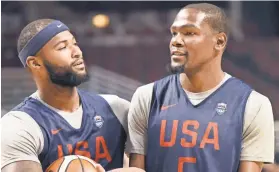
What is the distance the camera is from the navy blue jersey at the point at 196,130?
9.22ft

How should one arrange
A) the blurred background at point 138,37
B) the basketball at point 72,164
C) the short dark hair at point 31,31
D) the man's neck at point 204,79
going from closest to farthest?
the basketball at point 72,164, the man's neck at point 204,79, the short dark hair at point 31,31, the blurred background at point 138,37

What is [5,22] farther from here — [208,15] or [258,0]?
[208,15]

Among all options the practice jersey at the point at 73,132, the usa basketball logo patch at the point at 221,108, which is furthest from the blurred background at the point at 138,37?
the usa basketball logo patch at the point at 221,108

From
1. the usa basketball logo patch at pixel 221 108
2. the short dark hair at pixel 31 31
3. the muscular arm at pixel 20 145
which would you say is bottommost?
the muscular arm at pixel 20 145

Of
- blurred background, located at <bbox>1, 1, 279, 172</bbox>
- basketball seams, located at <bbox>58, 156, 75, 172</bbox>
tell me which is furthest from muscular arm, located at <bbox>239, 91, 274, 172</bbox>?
blurred background, located at <bbox>1, 1, 279, 172</bbox>

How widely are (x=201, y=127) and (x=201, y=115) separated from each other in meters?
0.05

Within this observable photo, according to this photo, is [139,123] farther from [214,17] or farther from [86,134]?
[214,17]

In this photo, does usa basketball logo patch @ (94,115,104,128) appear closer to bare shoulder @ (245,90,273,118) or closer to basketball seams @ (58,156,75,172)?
basketball seams @ (58,156,75,172)

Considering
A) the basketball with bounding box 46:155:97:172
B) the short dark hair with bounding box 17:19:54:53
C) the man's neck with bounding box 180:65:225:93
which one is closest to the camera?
the basketball with bounding box 46:155:97:172

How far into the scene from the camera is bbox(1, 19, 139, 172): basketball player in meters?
2.92

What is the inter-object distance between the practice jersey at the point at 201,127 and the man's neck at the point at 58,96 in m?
0.28

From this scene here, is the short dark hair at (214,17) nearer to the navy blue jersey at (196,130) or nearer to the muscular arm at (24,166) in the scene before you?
the navy blue jersey at (196,130)

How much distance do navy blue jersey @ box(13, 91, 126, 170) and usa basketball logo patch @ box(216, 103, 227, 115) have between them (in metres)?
0.46

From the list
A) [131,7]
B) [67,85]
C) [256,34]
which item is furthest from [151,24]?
[67,85]
